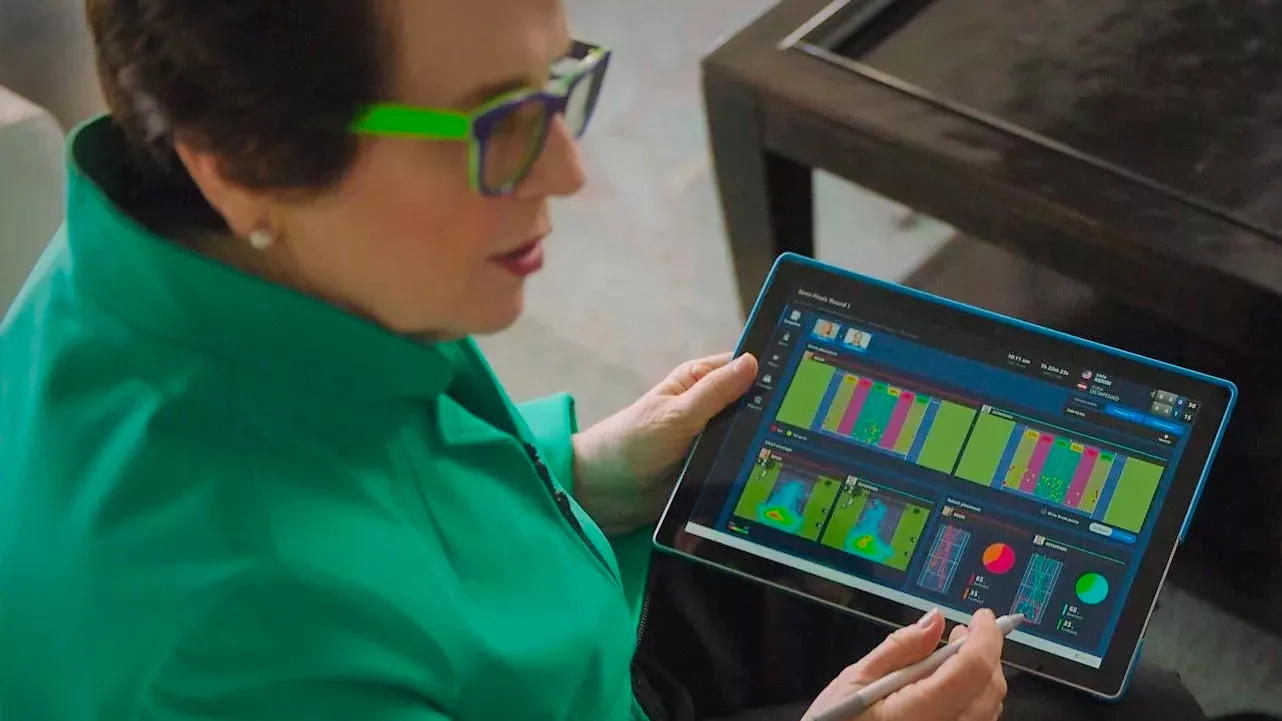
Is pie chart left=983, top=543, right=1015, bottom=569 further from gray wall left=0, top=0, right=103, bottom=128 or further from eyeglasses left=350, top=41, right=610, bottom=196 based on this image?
gray wall left=0, top=0, right=103, bottom=128

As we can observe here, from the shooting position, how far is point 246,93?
18.2 inches

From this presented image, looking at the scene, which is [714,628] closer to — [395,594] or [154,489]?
[395,594]

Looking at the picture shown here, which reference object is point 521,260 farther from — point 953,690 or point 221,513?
point 953,690

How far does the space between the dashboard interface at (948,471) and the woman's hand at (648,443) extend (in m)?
0.03

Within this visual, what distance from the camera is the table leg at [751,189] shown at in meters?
1.11

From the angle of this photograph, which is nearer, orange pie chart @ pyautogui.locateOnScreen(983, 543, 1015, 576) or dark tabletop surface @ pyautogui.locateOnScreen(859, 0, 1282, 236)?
orange pie chart @ pyautogui.locateOnScreen(983, 543, 1015, 576)

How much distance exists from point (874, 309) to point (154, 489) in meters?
0.52

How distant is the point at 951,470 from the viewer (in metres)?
0.80

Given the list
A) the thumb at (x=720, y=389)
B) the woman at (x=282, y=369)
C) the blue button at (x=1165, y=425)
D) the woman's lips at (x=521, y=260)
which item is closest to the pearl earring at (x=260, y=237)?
the woman at (x=282, y=369)

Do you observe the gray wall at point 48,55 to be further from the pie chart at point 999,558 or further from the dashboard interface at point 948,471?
the pie chart at point 999,558

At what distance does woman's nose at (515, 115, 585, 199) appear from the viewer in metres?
0.55

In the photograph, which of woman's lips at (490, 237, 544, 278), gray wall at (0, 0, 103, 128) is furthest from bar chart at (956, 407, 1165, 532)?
gray wall at (0, 0, 103, 128)

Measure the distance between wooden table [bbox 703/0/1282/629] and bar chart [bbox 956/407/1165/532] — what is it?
195mm

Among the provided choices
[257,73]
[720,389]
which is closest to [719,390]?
[720,389]
